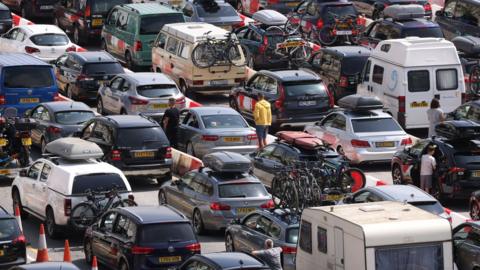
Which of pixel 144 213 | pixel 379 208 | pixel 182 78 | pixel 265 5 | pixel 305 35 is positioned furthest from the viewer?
pixel 265 5

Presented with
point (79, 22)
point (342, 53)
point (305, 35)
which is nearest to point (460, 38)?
point (342, 53)

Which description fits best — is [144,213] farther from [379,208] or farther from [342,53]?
[342,53]

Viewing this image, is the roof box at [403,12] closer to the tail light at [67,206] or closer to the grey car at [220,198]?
the grey car at [220,198]

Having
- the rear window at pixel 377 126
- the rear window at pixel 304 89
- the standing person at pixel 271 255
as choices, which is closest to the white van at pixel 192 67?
the rear window at pixel 304 89

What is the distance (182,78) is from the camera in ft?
140

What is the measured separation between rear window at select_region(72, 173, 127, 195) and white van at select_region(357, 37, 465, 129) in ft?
35.0

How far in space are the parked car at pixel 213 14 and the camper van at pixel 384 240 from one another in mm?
25983

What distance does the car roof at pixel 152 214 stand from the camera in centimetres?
2581

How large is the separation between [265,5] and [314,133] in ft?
54.4

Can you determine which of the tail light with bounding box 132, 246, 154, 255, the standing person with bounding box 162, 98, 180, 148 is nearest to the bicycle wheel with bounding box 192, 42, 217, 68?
the standing person with bounding box 162, 98, 180, 148

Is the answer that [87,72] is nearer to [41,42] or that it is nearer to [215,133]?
[41,42]

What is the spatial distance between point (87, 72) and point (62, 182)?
12.4 meters

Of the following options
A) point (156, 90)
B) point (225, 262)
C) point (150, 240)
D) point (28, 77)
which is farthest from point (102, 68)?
point (225, 262)

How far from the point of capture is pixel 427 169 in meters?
31.6
